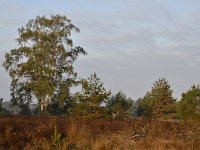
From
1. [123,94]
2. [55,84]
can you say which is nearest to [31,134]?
[123,94]

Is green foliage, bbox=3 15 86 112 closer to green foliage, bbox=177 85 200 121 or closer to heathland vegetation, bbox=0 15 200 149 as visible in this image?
heathland vegetation, bbox=0 15 200 149

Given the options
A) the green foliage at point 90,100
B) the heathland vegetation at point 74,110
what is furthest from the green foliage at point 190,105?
the green foliage at point 90,100

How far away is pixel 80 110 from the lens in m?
29.2

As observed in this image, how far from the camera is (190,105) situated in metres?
17.6

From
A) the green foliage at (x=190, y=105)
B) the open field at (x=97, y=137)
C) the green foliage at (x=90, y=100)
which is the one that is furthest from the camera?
the green foliage at (x=90, y=100)

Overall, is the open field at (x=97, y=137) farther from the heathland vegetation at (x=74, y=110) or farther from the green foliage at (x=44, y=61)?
the green foliage at (x=44, y=61)

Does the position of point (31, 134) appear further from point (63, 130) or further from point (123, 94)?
point (123, 94)

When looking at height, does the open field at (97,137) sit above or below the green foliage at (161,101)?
below

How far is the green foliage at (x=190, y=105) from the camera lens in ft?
57.4

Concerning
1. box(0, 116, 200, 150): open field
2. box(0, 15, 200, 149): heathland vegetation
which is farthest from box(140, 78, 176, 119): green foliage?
box(0, 116, 200, 150): open field

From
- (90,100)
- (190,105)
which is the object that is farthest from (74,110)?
(190,105)

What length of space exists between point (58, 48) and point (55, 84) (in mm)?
3978

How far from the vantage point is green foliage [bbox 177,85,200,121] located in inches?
689

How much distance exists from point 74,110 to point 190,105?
44.5 ft
